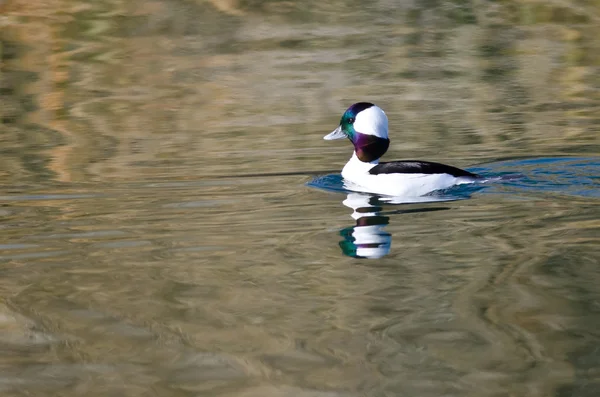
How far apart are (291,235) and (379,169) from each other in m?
1.66

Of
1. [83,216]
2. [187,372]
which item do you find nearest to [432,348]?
[187,372]

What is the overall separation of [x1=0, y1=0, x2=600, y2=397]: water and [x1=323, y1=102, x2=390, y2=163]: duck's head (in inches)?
17.0

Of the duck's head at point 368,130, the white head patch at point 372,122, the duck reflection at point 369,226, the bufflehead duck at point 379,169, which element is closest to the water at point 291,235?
the duck reflection at point 369,226

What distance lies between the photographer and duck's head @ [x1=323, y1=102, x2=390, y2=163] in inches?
393

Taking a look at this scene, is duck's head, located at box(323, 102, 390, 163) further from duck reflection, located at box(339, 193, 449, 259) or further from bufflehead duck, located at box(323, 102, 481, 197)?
duck reflection, located at box(339, 193, 449, 259)

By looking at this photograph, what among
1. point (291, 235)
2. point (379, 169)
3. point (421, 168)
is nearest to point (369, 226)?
point (291, 235)

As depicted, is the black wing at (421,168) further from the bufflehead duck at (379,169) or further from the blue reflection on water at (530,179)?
the blue reflection on water at (530,179)

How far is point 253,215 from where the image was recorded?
8.69 metres

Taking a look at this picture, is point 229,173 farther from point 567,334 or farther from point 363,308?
point 567,334

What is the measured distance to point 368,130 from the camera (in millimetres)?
10055

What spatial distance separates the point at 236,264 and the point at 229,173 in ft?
9.95

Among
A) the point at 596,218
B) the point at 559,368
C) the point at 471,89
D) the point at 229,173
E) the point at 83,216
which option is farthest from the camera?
the point at 471,89

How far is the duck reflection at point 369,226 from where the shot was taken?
25.3 ft

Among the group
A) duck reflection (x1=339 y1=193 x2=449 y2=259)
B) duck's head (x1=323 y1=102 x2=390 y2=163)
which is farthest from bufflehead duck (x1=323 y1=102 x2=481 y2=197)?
duck reflection (x1=339 y1=193 x2=449 y2=259)
